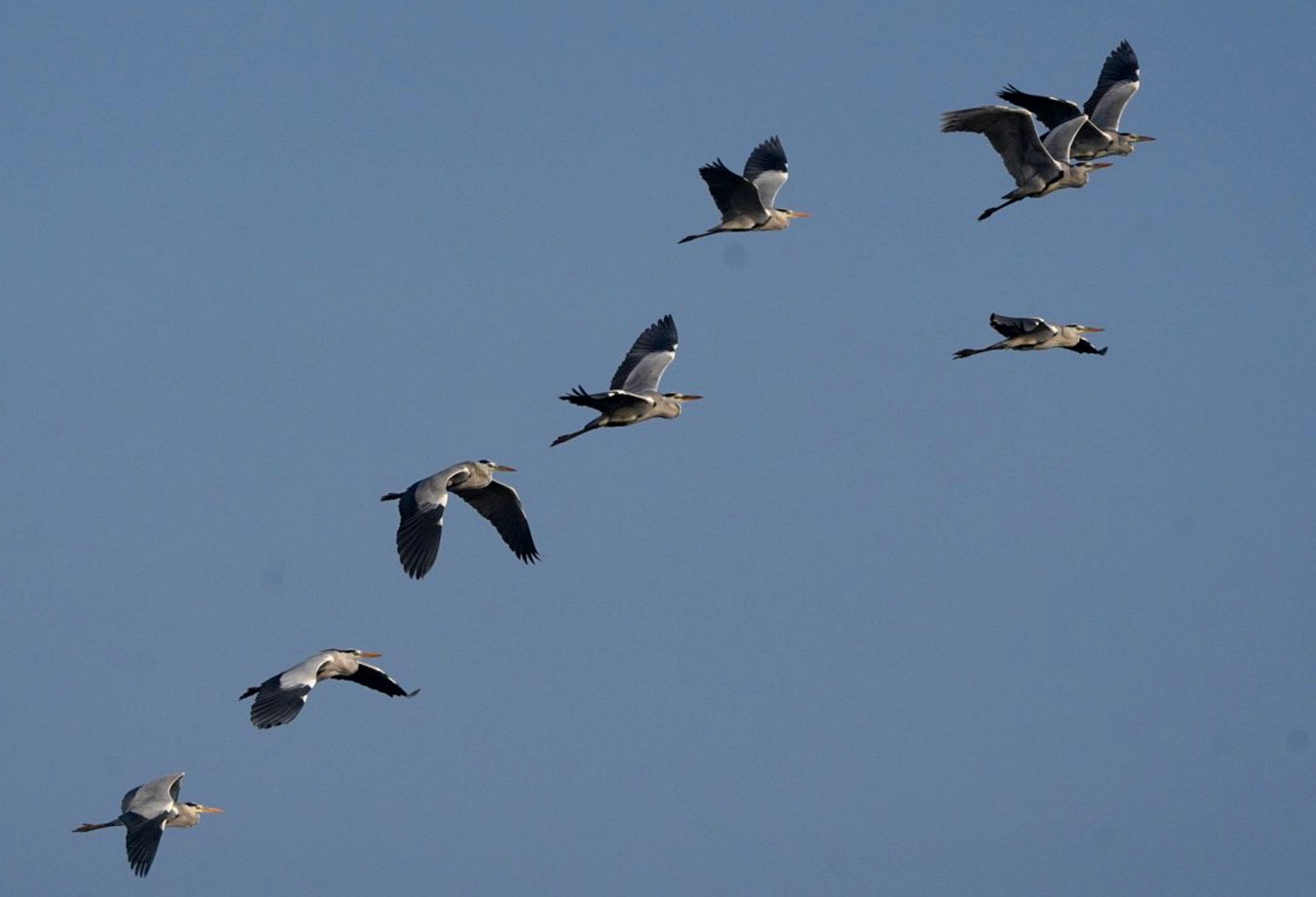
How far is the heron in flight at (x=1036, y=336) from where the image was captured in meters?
27.2

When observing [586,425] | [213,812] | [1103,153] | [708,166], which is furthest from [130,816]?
[1103,153]

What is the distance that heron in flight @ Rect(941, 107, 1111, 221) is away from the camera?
88.1 feet

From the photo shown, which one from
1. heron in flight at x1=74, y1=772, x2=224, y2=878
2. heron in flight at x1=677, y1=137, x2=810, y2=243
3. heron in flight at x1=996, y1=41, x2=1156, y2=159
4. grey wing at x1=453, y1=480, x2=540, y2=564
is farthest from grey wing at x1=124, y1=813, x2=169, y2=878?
heron in flight at x1=996, y1=41, x2=1156, y2=159

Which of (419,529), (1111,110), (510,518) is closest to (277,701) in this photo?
(419,529)

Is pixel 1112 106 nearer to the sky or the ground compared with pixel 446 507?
nearer to the sky

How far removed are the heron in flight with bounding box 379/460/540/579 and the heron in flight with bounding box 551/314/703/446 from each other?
919 millimetres

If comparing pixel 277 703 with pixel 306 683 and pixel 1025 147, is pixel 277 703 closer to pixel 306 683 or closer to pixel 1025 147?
pixel 306 683

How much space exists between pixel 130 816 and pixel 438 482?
15.7 ft

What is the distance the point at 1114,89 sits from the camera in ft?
111

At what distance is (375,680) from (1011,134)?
9633mm

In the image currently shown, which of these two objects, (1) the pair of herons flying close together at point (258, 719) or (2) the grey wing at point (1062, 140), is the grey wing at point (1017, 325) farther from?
(1) the pair of herons flying close together at point (258, 719)

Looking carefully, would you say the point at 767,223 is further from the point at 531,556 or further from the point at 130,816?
the point at 130,816

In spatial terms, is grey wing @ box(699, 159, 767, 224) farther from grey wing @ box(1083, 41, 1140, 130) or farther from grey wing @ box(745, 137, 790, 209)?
grey wing @ box(1083, 41, 1140, 130)

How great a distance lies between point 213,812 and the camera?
26578mm
